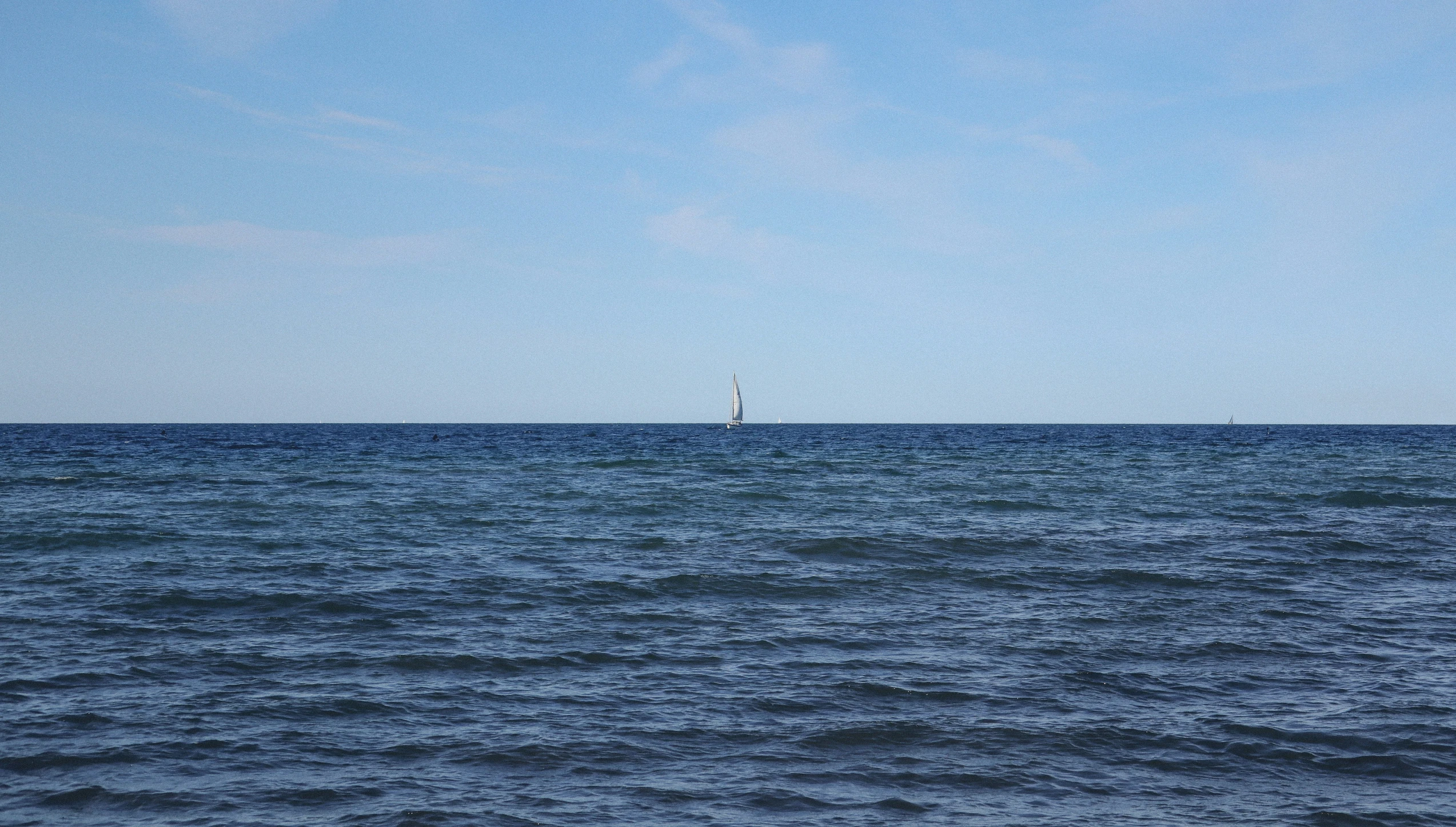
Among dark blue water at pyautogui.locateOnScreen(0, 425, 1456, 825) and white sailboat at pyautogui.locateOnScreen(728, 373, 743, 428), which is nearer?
dark blue water at pyautogui.locateOnScreen(0, 425, 1456, 825)

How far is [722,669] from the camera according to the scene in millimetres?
14227

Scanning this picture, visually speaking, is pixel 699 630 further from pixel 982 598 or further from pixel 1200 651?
pixel 1200 651

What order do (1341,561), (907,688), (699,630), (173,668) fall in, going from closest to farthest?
(907,688) → (173,668) → (699,630) → (1341,561)

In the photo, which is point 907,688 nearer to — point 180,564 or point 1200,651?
point 1200,651

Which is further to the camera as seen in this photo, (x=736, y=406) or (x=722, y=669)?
(x=736, y=406)

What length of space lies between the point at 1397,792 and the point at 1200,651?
225 inches

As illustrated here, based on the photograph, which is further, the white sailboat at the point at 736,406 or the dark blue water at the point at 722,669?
the white sailboat at the point at 736,406

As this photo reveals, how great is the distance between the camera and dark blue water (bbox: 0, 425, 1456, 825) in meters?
9.71

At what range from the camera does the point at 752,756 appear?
35.0 feet

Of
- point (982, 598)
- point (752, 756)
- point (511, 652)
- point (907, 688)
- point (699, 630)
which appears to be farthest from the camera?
point (982, 598)

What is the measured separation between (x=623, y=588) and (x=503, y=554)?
5.70 meters

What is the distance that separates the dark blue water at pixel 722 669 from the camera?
382 inches

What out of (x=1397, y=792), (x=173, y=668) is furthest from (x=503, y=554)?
(x=1397, y=792)

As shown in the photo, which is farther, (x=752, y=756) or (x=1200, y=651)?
(x=1200, y=651)
